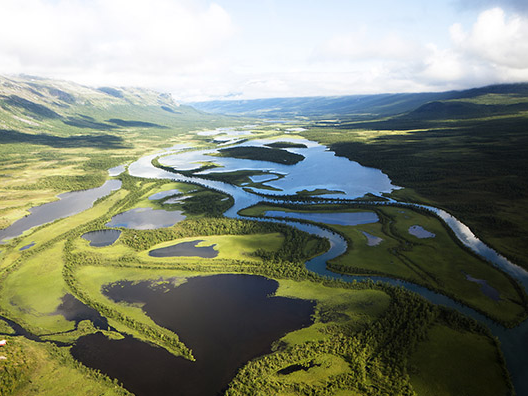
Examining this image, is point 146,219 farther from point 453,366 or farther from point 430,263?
point 453,366

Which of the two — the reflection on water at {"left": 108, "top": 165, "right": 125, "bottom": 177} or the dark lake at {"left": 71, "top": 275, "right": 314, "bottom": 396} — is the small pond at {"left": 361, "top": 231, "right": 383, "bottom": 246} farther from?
the reflection on water at {"left": 108, "top": 165, "right": 125, "bottom": 177}

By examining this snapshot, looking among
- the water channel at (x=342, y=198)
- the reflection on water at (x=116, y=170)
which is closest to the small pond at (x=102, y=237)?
the water channel at (x=342, y=198)

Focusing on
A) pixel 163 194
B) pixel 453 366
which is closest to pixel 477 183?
pixel 453 366

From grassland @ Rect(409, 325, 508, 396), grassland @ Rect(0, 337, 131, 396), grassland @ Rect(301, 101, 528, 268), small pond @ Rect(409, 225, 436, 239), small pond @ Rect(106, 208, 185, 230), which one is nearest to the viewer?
grassland @ Rect(409, 325, 508, 396)

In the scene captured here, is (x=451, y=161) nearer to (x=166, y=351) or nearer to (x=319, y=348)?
(x=319, y=348)

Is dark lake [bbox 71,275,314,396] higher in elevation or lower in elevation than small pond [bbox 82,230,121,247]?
lower

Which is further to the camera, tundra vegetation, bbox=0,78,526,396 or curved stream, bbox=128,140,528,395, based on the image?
curved stream, bbox=128,140,528,395

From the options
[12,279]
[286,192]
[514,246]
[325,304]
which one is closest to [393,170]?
[286,192]

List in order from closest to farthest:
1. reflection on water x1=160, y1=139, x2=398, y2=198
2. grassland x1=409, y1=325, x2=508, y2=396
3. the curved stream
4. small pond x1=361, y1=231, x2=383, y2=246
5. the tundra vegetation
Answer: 1. grassland x1=409, y1=325, x2=508, y2=396
2. the tundra vegetation
3. the curved stream
4. small pond x1=361, y1=231, x2=383, y2=246
5. reflection on water x1=160, y1=139, x2=398, y2=198

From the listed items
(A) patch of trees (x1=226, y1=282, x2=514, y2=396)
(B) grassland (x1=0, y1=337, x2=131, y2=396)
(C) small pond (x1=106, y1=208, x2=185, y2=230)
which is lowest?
(B) grassland (x1=0, y1=337, x2=131, y2=396)

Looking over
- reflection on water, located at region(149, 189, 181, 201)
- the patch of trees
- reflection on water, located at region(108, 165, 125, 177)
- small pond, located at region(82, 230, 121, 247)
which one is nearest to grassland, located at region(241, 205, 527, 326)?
the patch of trees
